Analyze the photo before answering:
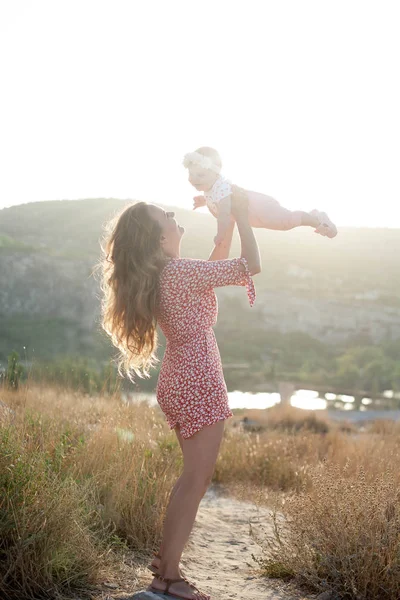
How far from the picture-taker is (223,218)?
3.79 meters

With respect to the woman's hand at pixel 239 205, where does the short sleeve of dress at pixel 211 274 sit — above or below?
below

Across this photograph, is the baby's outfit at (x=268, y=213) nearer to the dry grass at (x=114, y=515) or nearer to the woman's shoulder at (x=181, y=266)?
the woman's shoulder at (x=181, y=266)

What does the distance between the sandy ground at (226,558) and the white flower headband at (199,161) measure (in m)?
2.34

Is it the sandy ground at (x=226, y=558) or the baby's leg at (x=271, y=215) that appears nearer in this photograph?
the sandy ground at (x=226, y=558)

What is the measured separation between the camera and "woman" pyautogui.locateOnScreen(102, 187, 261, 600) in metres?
3.31

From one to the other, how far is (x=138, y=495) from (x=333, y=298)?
210 feet

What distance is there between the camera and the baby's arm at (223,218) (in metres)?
3.76

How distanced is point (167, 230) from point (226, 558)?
2745 mm

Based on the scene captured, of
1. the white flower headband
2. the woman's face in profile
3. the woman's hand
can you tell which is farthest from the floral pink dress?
the white flower headband

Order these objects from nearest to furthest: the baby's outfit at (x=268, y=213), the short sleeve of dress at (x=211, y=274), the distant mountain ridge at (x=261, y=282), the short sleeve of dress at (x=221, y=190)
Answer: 1. the short sleeve of dress at (x=211, y=274)
2. the short sleeve of dress at (x=221, y=190)
3. the baby's outfit at (x=268, y=213)
4. the distant mountain ridge at (x=261, y=282)

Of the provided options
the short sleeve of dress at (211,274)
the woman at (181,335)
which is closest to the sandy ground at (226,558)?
the woman at (181,335)

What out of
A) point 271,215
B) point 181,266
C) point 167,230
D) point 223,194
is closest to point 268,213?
point 271,215

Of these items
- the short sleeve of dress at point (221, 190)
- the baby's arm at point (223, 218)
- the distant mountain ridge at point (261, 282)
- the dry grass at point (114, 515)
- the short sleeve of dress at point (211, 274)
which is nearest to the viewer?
the short sleeve of dress at point (211, 274)

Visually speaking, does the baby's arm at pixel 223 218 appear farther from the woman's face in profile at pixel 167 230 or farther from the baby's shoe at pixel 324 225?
the baby's shoe at pixel 324 225
